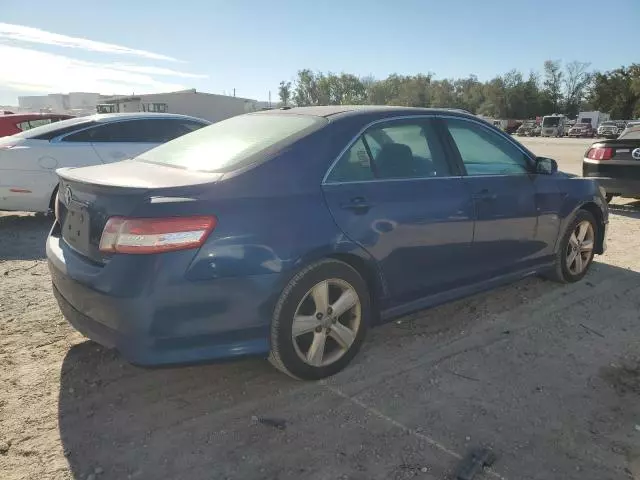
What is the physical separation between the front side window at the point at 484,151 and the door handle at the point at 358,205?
1.06 m

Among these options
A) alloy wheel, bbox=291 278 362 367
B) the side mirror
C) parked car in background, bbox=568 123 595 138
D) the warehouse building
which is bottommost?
alloy wheel, bbox=291 278 362 367

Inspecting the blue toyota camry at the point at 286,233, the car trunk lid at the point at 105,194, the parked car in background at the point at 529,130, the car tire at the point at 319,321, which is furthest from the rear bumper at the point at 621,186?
the parked car in background at the point at 529,130

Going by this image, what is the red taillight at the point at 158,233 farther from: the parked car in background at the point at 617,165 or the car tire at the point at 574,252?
the parked car in background at the point at 617,165

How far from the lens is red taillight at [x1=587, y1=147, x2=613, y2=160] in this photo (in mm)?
8531

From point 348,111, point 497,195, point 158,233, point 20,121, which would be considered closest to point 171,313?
point 158,233

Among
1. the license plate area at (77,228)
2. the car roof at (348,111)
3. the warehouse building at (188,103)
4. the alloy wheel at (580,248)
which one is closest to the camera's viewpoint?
the license plate area at (77,228)

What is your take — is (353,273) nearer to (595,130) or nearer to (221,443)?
(221,443)

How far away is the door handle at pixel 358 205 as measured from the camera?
3.00 meters

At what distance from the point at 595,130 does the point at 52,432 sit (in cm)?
6251

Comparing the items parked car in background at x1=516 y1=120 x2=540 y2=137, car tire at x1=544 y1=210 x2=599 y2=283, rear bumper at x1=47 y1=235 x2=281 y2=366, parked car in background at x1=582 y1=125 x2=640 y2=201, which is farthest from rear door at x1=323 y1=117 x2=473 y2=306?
parked car in background at x1=516 y1=120 x2=540 y2=137

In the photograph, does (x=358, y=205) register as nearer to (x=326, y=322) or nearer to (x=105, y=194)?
(x=326, y=322)

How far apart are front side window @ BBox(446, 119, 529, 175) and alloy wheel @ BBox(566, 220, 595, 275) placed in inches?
39.4

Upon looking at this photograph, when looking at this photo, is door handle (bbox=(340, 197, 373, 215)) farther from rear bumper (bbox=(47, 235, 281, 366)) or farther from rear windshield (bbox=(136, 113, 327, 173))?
rear bumper (bbox=(47, 235, 281, 366))

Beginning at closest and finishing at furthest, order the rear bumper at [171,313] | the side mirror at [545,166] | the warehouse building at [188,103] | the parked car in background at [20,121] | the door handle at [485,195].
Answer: the rear bumper at [171,313], the door handle at [485,195], the side mirror at [545,166], the parked car in background at [20,121], the warehouse building at [188,103]
